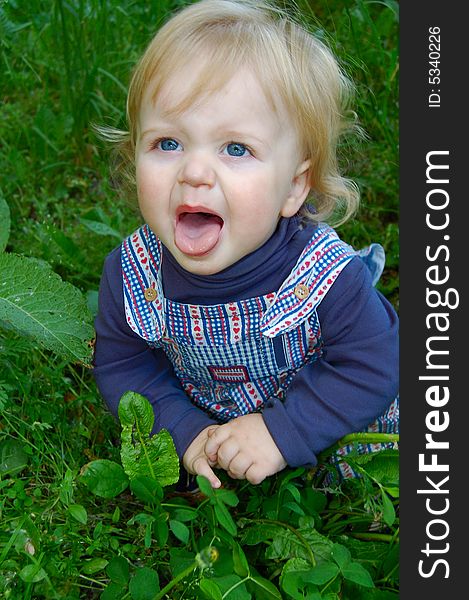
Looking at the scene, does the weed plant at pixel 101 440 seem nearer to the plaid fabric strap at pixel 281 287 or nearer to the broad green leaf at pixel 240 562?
the broad green leaf at pixel 240 562

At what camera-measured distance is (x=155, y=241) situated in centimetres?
213

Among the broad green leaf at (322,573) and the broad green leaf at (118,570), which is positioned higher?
the broad green leaf at (322,573)

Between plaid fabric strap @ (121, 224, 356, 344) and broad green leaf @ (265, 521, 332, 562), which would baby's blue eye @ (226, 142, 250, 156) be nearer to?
plaid fabric strap @ (121, 224, 356, 344)

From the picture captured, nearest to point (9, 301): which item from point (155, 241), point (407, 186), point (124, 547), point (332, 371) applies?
point (155, 241)

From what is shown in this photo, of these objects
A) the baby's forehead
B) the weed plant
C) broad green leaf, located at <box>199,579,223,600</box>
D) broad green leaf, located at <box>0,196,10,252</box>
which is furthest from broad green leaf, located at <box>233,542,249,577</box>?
broad green leaf, located at <box>0,196,10,252</box>

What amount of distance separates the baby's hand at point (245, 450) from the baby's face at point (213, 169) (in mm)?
336

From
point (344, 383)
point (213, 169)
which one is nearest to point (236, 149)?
point (213, 169)

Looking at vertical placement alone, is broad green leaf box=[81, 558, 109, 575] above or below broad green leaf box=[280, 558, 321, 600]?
below

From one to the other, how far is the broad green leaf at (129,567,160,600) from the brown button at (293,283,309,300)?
61 centimetres

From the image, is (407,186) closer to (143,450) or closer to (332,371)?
(332,371)

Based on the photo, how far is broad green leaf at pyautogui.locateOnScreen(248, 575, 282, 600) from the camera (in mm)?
1750

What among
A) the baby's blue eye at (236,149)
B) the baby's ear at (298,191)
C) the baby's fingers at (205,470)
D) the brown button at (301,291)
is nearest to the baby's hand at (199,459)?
the baby's fingers at (205,470)

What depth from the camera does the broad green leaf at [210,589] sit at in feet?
5.41

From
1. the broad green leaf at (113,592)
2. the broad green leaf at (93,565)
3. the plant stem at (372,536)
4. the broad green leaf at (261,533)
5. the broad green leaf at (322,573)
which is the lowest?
the plant stem at (372,536)
